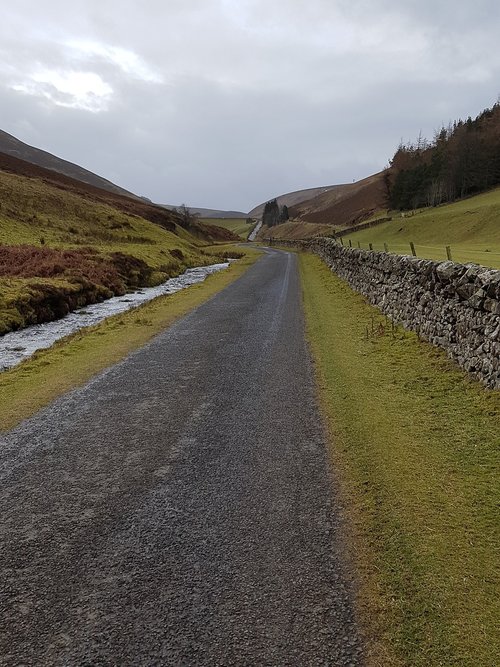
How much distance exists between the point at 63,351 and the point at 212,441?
848 centimetres

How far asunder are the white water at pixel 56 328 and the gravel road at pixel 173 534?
6.69 metres

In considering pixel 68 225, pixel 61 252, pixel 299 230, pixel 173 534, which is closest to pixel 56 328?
pixel 61 252

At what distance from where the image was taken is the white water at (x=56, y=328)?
15.3 meters

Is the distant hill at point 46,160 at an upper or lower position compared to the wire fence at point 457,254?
upper

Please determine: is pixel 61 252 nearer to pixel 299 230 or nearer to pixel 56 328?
pixel 56 328

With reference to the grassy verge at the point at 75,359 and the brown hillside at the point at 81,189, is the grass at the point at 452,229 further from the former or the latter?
the brown hillside at the point at 81,189

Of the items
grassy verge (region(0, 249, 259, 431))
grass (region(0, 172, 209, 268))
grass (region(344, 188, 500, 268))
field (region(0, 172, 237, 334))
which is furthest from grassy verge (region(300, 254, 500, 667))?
grass (region(344, 188, 500, 268))

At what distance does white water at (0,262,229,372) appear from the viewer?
15.3m

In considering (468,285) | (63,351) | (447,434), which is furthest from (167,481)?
(63,351)

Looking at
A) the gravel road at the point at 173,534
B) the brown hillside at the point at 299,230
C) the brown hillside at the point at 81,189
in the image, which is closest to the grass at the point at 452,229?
the brown hillside at the point at 81,189

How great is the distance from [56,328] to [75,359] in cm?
751

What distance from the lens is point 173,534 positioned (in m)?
5.02

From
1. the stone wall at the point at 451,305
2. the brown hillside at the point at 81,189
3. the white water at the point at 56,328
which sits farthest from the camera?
the brown hillside at the point at 81,189

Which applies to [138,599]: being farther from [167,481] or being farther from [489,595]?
[489,595]
